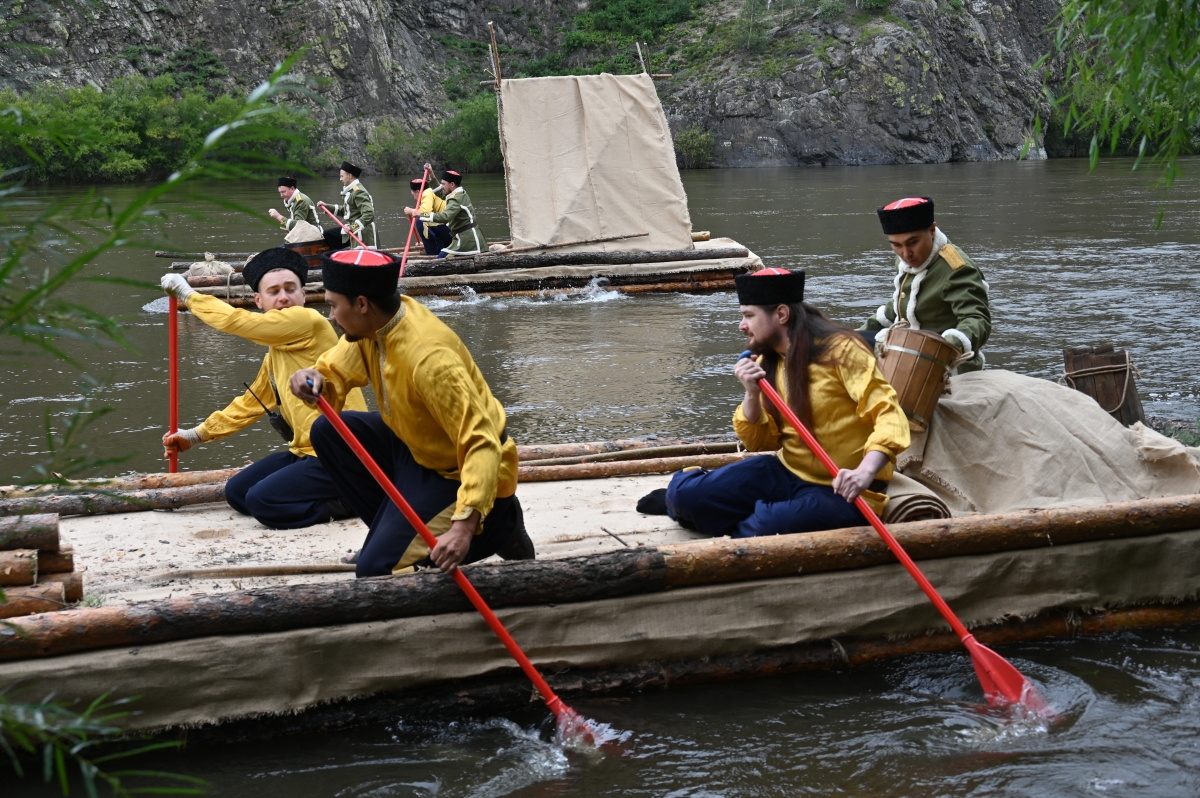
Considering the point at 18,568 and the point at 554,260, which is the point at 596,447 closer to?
the point at 18,568

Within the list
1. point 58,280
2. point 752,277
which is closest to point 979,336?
point 752,277

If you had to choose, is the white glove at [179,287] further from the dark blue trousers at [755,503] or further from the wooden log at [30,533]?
the dark blue trousers at [755,503]

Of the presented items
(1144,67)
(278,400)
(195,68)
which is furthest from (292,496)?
(195,68)

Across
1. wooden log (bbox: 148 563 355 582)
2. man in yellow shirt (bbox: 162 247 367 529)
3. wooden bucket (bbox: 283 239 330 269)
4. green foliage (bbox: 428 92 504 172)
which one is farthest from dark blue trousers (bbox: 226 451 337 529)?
green foliage (bbox: 428 92 504 172)

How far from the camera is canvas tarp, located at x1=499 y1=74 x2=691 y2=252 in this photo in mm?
14641

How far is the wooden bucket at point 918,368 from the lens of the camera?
15.1ft

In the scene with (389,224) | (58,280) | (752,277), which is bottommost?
(389,224)

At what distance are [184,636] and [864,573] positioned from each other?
7.69 feet

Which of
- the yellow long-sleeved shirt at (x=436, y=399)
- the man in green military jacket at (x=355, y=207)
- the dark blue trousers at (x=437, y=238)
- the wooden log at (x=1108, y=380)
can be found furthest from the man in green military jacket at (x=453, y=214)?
the yellow long-sleeved shirt at (x=436, y=399)

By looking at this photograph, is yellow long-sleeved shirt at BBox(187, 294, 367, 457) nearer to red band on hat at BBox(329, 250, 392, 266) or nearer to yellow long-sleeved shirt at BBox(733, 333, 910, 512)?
red band on hat at BBox(329, 250, 392, 266)

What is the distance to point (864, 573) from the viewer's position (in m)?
4.21

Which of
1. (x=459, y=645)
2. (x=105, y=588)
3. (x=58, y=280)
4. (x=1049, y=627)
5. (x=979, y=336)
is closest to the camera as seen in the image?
(x=58, y=280)

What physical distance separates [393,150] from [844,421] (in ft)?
125

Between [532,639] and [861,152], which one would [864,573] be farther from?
[861,152]
